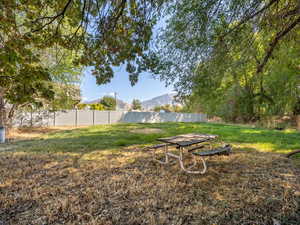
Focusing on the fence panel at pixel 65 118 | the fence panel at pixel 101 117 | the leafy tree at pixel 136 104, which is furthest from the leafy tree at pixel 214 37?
the leafy tree at pixel 136 104

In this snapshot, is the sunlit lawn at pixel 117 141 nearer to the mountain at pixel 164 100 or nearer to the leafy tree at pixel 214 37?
the mountain at pixel 164 100

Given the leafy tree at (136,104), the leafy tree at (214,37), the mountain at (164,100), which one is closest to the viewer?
the leafy tree at (214,37)

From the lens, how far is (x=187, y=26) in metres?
3.27

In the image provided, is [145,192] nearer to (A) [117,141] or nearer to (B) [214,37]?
(B) [214,37]

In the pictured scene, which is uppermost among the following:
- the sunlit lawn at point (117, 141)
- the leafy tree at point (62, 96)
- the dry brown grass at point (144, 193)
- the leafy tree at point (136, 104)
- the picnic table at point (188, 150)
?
the leafy tree at point (136, 104)

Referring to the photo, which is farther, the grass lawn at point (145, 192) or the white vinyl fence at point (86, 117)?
the white vinyl fence at point (86, 117)

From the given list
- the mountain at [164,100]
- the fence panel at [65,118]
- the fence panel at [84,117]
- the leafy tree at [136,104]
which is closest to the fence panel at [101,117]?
the fence panel at [84,117]

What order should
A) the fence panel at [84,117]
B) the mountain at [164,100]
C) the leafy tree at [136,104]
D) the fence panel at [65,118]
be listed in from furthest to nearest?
the leafy tree at [136,104] < the fence panel at [84,117] < the fence panel at [65,118] < the mountain at [164,100]

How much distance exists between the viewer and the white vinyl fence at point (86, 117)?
9.67m

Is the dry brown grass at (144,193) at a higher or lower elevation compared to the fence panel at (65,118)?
lower

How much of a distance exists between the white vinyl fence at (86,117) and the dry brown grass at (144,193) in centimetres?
805

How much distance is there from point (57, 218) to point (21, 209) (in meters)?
0.58

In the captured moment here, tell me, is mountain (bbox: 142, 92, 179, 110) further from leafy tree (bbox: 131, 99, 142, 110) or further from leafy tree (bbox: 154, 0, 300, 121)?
leafy tree (bbox: 131, 99, 142, 110)

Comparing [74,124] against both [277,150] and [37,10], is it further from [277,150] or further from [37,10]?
[277,150]
